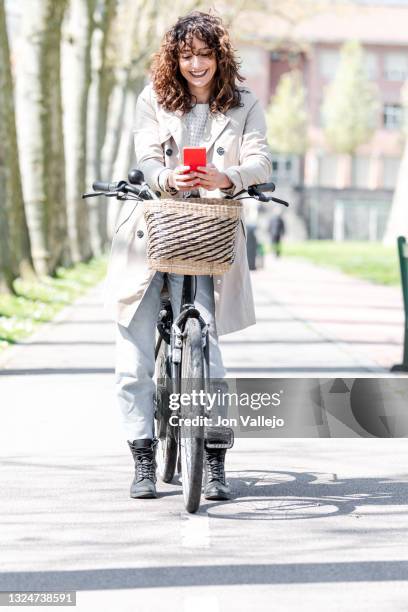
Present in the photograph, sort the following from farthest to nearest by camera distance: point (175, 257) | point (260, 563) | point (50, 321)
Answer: point (50, 321) < point (175, 257) < point (260, 563)

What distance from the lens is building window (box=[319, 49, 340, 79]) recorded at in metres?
108

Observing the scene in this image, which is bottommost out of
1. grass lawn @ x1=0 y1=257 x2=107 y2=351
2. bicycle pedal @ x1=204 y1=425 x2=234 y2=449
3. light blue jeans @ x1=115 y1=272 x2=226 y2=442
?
grass lawn @ x1=0 y1=257 x2=107 y2=351

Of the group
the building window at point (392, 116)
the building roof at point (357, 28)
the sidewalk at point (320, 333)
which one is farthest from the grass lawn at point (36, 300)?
the building window at point (392, 116)

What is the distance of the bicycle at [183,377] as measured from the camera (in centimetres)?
639

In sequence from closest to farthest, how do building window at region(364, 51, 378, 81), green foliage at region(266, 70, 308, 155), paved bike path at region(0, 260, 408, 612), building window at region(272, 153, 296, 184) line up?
paved bike path at region(0, 260, 408, 612) < green foliage at region(266, 70, 308, 155) < building window at region(272, 153, 296, 184) < building window at region(364, 51, 378, 81)

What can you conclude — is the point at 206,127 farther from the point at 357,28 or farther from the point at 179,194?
the point at 357,28

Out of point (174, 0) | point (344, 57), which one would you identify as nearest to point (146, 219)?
point (174, 0)

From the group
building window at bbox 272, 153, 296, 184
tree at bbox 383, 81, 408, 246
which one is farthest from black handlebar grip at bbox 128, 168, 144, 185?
building window at bbox 272, 153, 296, 184

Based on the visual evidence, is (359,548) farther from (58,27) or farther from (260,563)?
(58,27)

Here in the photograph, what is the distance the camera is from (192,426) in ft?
20.9

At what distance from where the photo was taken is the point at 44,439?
8.70 metres

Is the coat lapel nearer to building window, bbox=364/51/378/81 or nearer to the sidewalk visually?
the sidewalk

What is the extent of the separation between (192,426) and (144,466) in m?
0.62

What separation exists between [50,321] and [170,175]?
39.2ft
